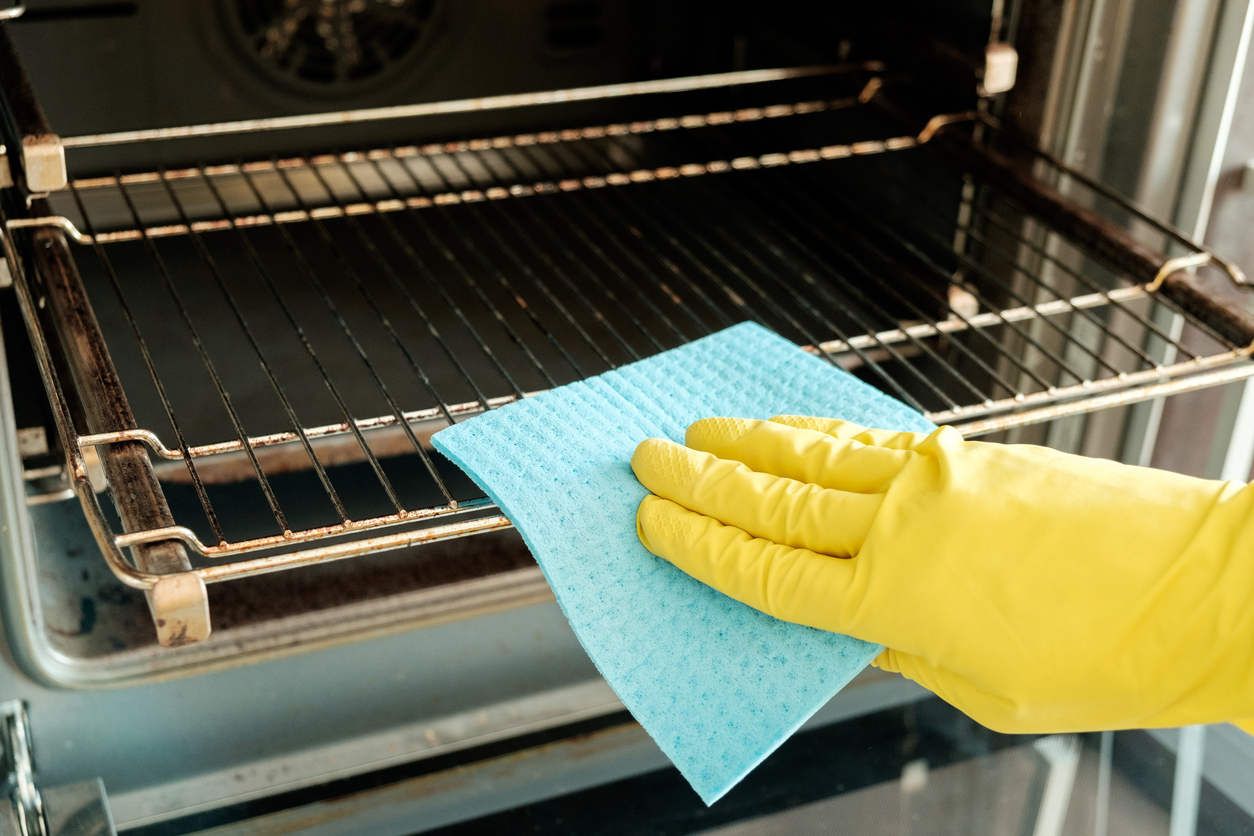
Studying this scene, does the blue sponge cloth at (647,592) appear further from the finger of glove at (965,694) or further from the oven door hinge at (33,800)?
the oven door hinge at (33,800)

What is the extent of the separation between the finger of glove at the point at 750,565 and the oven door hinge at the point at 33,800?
52cm

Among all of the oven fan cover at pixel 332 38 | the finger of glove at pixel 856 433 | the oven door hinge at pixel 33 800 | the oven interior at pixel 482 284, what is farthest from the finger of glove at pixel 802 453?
the oven fan cover at pixel 332 38

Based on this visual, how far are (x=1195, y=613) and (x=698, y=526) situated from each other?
28 cm

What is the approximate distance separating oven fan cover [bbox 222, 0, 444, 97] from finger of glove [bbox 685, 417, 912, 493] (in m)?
0.71

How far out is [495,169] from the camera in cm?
138

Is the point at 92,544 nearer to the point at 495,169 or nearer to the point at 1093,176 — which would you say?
the point at 495,169

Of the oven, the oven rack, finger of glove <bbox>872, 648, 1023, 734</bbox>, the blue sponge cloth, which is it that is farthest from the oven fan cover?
finger of glove <bbox>872, 648, 1023, 734</bbox>

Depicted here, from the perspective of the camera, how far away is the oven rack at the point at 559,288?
946 mm

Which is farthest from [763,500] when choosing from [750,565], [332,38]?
[332,38]

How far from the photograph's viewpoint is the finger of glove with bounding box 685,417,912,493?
2.33 feet

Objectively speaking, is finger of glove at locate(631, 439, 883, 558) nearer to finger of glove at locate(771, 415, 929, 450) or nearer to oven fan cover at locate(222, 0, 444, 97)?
finger of glove at locate(771, 415, 929, 450)

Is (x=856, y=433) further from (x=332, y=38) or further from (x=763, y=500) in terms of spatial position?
(x=332, y=38)

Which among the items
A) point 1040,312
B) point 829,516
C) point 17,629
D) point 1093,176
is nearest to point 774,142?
point 1093,176

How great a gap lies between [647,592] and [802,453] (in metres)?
0.13
